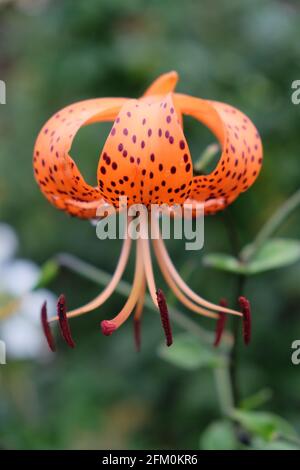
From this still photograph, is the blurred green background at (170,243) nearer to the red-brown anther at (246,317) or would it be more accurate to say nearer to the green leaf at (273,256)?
the green leaf at (273,256)

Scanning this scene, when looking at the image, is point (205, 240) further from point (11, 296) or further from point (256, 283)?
point (11, 296)

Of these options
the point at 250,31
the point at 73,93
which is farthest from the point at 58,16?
the point at 250,31

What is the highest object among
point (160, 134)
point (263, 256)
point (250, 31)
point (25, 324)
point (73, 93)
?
point (250, 31)

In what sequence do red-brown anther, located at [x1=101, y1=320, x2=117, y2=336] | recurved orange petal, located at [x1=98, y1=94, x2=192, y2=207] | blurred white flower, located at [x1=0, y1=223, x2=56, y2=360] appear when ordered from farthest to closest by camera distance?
1. blurred white flower, located at [x1=0, y1=223, x2=56, y2=360]
2. red-brown anther, located at [x1=101, y1=320, x2=117, y2=336]
3. recurved orange petal, located at [x1=98, y1=94, x2=192, y2=207]

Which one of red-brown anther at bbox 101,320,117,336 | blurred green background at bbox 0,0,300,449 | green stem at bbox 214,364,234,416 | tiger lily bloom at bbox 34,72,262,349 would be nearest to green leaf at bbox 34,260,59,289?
tiger lily bloom at bbox 34,72,262,349

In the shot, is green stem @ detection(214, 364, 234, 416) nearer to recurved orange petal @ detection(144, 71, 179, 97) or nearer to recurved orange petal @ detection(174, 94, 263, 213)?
recurved orange petal @ detection(174, 94, 263, 213)

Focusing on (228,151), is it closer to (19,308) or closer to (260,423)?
(260,423)

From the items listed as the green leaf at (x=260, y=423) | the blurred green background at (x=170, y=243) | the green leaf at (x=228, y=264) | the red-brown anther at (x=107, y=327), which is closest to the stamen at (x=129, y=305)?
the red-brown anther at (x=107, y=327)
